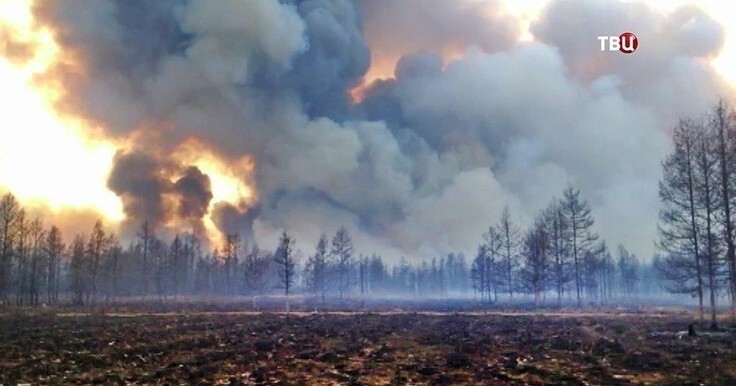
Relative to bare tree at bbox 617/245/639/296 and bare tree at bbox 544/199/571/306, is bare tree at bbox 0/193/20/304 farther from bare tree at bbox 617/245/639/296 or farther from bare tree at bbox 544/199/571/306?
bare tree at bbox 617/245/639/296

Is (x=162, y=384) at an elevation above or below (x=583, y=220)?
below

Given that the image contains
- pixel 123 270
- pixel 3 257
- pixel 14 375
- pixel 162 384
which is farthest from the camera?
pixel 123 270

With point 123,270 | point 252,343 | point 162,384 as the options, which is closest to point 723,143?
point 252,343

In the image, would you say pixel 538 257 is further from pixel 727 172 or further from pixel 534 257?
pixel 727 172

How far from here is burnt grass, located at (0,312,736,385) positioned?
1983cm

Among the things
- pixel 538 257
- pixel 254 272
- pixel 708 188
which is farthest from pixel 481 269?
pixel 708 188

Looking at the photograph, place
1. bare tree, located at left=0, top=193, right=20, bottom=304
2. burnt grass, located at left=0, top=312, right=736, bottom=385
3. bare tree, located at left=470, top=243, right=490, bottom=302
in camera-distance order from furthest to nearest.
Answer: bare tree, located at left=470, top=243, right=490, bottom=302 < bare tree, located at left=0, top=193, right=20, bottom=304 < burnt grass, located at left=0, top=312, right=736, bottom=385

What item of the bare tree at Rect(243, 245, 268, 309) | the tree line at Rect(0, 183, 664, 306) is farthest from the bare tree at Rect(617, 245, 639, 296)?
the bare tree at Rect(243, 245, 268, 309)

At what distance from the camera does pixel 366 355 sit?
84.4 feet

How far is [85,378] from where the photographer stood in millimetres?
19906

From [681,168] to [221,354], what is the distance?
32563 mm

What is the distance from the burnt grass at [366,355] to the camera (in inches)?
781

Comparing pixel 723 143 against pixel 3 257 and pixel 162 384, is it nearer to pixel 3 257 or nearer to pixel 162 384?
pixel 162 384

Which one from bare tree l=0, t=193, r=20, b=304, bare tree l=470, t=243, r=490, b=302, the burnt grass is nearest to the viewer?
the burnt grass
